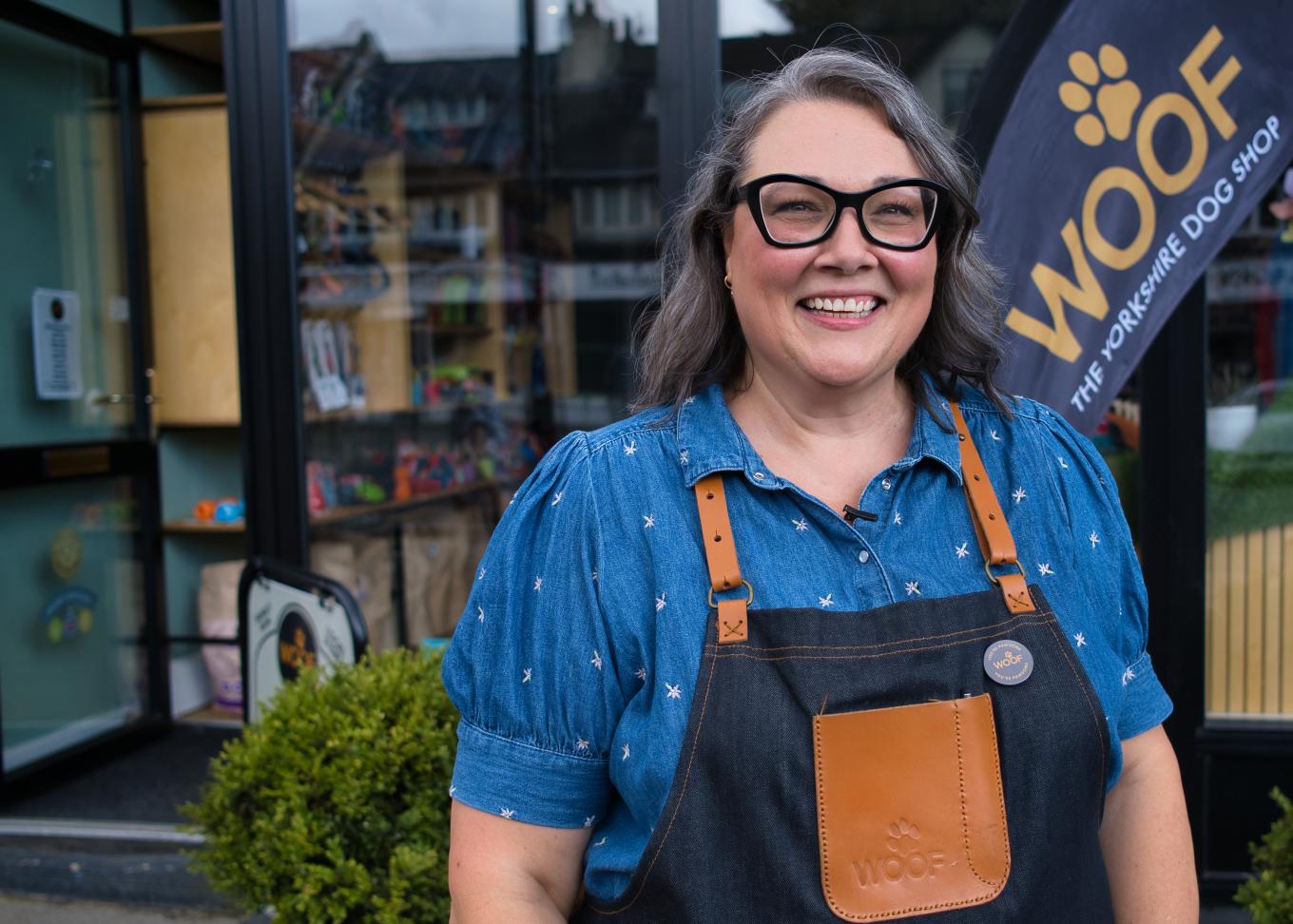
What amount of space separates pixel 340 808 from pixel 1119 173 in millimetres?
2104

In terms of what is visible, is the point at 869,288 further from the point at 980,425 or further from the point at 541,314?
the point at 541,314

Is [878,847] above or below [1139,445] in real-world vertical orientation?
below

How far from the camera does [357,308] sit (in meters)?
4.36

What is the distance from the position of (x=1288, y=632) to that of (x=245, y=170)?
3165mm

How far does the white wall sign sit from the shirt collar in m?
3.48

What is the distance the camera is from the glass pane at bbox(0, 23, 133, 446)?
155 inches

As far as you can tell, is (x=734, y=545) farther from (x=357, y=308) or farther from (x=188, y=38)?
(x=188, y=38)

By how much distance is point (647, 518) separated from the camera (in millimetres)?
1223

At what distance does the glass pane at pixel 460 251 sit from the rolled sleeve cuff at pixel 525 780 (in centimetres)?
304

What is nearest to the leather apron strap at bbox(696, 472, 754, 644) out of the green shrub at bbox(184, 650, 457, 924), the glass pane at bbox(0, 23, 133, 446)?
the green shrub at bbox(184, 650, 457, 924)

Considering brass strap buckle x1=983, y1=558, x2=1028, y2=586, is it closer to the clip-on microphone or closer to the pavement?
the clip-on microphone

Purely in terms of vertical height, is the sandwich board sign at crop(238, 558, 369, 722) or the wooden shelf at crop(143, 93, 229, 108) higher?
the wooden shelf at crop(143, 93, 229, 108)

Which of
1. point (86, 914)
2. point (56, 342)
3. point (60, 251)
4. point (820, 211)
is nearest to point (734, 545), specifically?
point (820, 211)

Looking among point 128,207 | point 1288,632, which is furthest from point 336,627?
point 128,207
